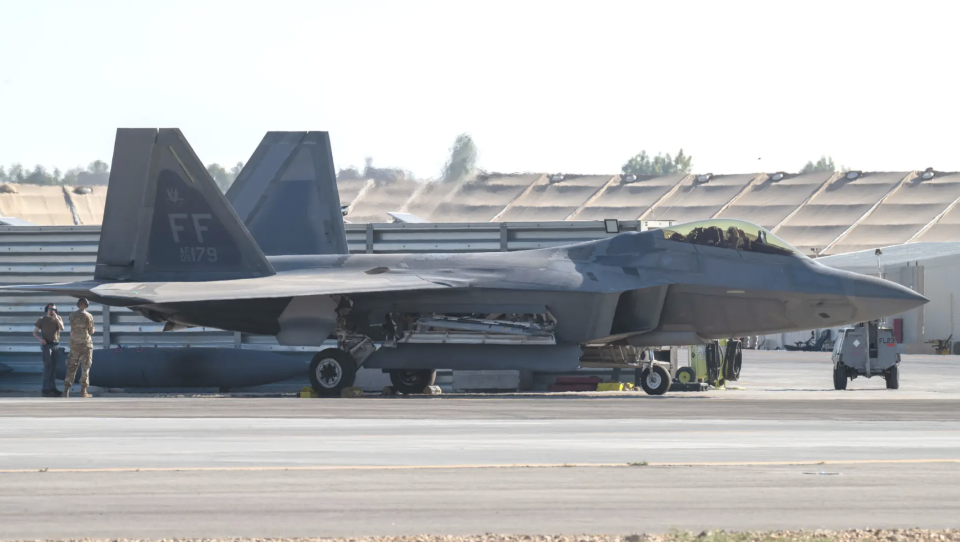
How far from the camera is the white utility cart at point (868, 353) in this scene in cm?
2358

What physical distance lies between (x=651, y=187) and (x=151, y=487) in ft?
239

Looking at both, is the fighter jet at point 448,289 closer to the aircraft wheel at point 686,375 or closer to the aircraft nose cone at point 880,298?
the aircraft nose cone at point 880,298

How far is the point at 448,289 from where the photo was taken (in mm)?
20266

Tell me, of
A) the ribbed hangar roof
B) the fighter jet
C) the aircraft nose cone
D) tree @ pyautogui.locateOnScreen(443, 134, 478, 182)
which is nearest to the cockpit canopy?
the fighter jet

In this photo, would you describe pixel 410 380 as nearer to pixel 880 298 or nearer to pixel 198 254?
pixel 198 254

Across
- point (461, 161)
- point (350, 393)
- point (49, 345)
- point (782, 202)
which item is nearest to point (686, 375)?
point (350, 393)

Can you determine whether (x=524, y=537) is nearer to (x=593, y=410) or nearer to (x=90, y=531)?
(x=90, y=531)

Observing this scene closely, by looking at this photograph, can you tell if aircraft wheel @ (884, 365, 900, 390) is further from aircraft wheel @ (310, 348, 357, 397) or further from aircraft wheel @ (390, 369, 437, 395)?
aircraft wheel @ (310, 348, 357, 397)

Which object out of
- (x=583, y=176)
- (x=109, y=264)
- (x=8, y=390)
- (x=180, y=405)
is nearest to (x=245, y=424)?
(x=180, y=405)

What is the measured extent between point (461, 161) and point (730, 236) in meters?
28.1

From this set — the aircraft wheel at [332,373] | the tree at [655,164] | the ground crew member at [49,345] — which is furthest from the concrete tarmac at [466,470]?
the tree at [655,164]

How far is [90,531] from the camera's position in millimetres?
6641

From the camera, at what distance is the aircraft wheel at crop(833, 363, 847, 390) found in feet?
76.4

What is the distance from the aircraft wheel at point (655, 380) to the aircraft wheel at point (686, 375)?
2590 mm
